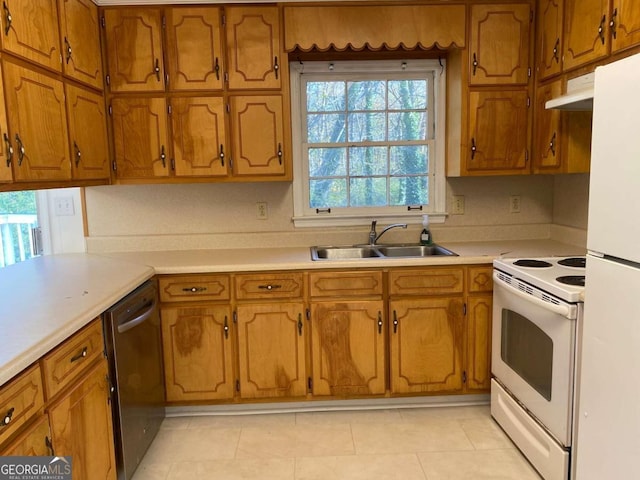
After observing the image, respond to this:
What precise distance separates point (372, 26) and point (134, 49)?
1331 mm

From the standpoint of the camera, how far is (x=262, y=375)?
2674mm

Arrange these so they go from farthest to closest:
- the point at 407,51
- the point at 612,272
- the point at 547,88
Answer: the point at 407,51, the point at 547,88, the point at 612,272

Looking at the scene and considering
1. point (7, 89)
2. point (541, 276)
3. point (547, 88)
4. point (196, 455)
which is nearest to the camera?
point (7, 89)

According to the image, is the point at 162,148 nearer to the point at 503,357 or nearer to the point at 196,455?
the point at 196,455

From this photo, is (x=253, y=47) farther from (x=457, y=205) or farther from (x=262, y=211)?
(x=457, y=205)

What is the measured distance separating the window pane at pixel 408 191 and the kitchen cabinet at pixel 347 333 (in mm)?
786

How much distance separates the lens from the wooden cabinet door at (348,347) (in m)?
2.63

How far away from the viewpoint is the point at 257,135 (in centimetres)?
278

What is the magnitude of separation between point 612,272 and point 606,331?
0.20 metres

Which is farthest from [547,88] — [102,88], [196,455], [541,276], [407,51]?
[196,455]

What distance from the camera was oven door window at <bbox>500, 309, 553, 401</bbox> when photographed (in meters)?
2.04

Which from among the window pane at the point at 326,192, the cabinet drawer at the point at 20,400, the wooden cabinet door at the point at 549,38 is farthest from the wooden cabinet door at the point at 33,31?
the wooden cabinet door at the point at 549,38

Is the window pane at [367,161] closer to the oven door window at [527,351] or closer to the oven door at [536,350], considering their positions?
the oven door at [536,350]

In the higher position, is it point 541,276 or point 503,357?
point 541,276
